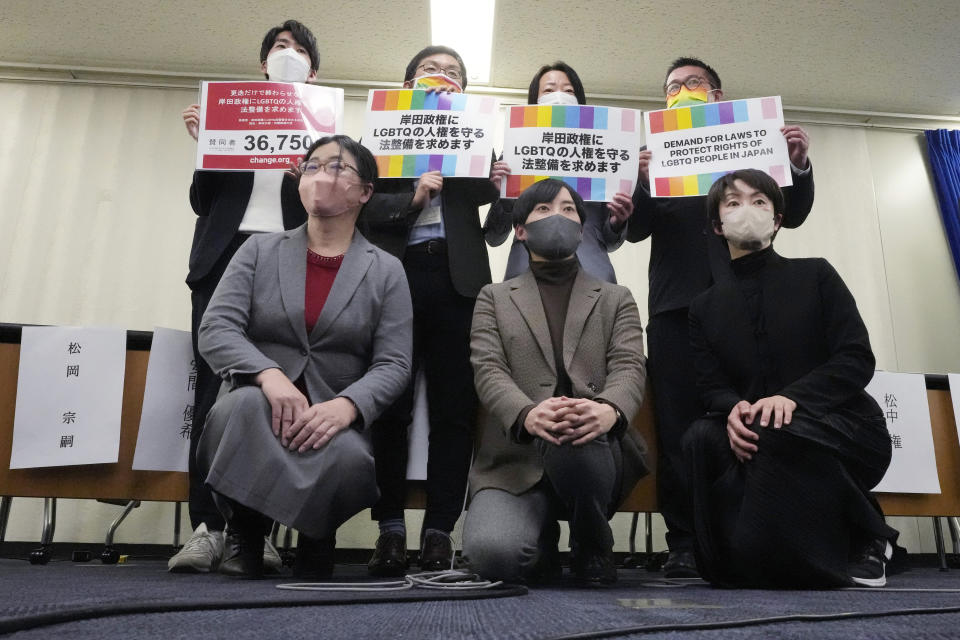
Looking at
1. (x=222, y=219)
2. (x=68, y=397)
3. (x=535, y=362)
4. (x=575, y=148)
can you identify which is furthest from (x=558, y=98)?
(x=68, y=397)

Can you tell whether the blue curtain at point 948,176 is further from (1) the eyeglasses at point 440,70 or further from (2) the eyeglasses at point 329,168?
(2) the eyeglasses at point 329,168

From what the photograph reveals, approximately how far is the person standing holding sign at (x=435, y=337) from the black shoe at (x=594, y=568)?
0.34 metres

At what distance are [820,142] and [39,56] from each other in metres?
5.03

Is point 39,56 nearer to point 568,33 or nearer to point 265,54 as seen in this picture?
point 265,54

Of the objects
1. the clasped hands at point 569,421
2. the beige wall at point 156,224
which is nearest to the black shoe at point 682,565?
the clasped hands at point 569,421

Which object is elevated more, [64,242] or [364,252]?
[64,242]

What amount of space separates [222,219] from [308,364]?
27.8 inches

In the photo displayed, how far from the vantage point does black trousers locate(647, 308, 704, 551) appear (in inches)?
78.2

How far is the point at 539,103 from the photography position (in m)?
2.44

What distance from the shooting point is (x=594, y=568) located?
1682mm

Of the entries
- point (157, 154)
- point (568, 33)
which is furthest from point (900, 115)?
point (157, 154)

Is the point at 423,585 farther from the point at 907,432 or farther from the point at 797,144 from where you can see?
the point at 907,432

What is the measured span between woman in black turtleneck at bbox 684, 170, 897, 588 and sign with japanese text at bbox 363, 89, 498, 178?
31.0 inches

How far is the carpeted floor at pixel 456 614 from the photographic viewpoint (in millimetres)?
776
